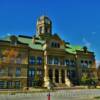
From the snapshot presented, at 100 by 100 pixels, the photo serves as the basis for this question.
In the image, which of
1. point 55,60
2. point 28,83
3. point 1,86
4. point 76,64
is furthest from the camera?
point 76,64

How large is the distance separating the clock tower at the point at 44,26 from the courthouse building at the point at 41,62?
3.58 ft

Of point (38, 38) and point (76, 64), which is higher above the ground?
point (38, 38)

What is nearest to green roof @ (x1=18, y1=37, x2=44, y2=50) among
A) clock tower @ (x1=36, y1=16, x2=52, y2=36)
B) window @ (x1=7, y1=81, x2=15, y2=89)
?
clock tower @ (x1=36, y1=16, x2=52, y2=36)

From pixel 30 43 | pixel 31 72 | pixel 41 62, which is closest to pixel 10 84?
pixel 31 72

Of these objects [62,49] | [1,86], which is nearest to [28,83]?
[1,86]

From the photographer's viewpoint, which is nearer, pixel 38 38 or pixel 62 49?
pixel 62 49

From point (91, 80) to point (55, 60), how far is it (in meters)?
14.8

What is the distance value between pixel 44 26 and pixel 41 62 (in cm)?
1835

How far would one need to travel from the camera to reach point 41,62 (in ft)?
216

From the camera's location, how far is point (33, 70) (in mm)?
64125

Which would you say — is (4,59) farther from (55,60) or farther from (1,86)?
(55,60)

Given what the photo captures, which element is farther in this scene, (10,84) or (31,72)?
(31,72)

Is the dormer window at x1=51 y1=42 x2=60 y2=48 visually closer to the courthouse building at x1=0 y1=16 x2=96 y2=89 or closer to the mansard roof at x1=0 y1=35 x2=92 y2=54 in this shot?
the courthouse building at x1=0 y1=16 x2=96 y2=89

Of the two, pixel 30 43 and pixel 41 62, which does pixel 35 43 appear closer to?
pixel 30 43
